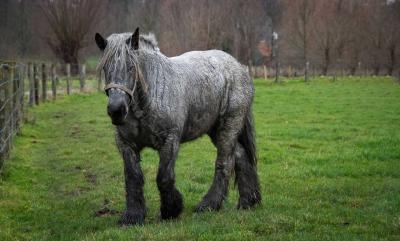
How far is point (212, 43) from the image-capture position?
4175 cm

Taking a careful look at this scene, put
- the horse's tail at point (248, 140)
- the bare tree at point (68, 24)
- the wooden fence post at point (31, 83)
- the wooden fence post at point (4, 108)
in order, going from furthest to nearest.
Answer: the bare tree at point (68, 24)
the wooden fence post at point (31, 83)
the wooden fence post at point (4, 108)
the horse's tail at point (248, 140)

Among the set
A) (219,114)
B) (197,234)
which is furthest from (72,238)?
(219,114)

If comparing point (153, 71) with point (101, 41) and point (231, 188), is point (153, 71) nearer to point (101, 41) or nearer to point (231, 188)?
point (101, 41)

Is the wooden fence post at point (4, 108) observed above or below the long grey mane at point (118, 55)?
below

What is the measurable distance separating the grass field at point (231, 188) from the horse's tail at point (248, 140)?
70 centimetres

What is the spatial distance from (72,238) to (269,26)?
61.5m

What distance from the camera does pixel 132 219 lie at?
591cm

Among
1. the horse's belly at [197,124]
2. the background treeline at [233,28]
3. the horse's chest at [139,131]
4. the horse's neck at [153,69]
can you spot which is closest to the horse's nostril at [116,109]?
the horse's chest at [139,131]

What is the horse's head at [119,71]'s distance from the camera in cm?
516

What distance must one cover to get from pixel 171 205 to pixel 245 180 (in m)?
1.38

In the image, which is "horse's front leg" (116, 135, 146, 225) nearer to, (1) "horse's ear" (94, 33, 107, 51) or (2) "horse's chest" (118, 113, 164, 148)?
(2) "horse's chest" (118, 113, 164, 148)

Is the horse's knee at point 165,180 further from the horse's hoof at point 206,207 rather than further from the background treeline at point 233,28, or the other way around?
the background treeline at point 233,28

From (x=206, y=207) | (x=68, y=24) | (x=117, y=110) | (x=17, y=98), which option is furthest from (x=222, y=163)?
(x=68, y=24)

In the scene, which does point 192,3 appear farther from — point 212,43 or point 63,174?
point 63,174
